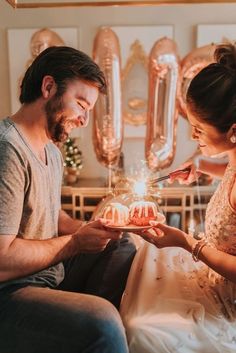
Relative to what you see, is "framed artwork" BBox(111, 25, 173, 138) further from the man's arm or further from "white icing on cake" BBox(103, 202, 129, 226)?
the man's arm

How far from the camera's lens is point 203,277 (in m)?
1.19

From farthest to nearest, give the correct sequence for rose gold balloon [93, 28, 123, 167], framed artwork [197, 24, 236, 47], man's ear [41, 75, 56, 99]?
framed artwork [197, 24, 236, 47]
rose gold balloon [93, 28, 123, 167]
man's ear [41, 75, 56, 99]

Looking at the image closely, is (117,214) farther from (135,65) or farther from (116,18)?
(116,18)

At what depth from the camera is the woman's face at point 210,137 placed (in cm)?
109

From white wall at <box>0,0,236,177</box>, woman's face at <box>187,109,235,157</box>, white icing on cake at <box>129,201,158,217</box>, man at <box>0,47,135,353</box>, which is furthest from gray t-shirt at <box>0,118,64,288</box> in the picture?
white wall at <box>0,0,236,177</box>

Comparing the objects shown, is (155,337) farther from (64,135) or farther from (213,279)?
(64,135)

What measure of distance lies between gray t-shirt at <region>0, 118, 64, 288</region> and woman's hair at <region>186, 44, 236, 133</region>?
479 mm

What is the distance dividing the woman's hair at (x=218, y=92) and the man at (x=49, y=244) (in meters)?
0.32

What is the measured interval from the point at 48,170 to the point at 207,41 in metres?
1.82

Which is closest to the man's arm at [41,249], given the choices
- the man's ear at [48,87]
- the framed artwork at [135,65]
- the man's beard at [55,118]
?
the man's beard at [55,118]

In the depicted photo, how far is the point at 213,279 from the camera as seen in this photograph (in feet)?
3.78

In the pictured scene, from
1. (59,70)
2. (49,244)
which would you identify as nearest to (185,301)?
(49,244)

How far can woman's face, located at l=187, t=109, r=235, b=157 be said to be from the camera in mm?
1087

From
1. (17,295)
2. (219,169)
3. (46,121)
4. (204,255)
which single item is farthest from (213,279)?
(46,121)
